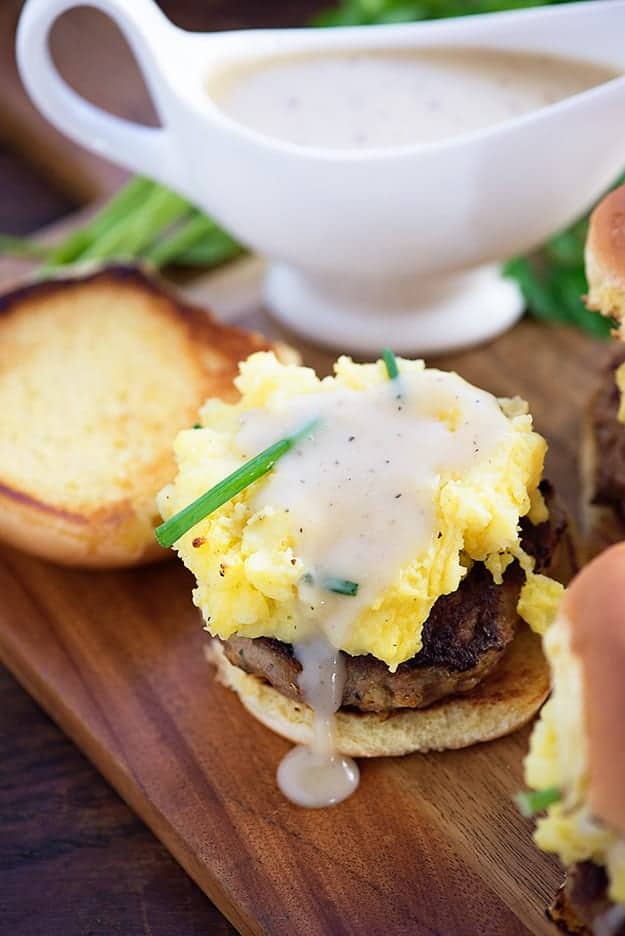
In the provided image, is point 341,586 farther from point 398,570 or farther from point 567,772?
point 567,772

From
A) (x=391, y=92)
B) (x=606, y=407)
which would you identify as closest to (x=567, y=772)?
(x=606, y=407)

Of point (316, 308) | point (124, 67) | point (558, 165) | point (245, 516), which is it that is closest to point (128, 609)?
point (245, 516)

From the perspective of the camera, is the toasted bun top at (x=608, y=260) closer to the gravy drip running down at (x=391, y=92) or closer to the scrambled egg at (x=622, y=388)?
the scrambled egg at (x=622, y=388)

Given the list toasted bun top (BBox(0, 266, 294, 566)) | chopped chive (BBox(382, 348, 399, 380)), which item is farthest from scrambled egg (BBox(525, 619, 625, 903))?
toasted bun top (BBox(0, 266, 294, 566))

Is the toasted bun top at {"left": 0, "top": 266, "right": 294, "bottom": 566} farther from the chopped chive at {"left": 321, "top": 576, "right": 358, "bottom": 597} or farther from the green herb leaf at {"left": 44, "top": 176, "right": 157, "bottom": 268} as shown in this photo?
the chopped chive at {"left": 321, "top": 576, "right": 358, "bottom": 597}

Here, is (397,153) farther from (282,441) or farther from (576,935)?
(576,935)

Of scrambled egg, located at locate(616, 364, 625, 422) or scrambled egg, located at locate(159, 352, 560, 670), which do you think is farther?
scrambled egg, located at locate(616, 364, 625, 422)
